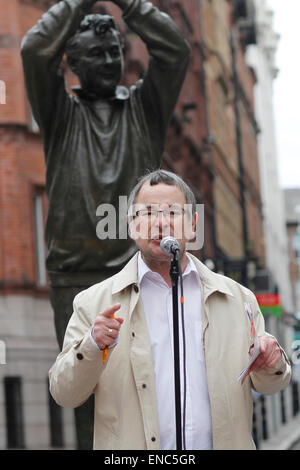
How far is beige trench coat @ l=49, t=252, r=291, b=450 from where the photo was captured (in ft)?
11.5

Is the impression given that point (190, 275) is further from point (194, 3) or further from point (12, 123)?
point (194, 3)

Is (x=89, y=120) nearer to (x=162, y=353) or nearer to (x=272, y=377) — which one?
(x=162, y=353)

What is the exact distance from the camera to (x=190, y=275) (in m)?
3.76

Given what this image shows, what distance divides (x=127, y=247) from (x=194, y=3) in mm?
33581

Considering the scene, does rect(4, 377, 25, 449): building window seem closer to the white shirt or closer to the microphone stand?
the white shirt

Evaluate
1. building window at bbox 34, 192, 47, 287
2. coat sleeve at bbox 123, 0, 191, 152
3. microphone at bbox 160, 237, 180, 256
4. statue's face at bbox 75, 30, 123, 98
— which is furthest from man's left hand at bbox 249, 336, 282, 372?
building window at bbox 34, 192, 47, 287

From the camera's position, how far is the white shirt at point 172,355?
3.54 metres

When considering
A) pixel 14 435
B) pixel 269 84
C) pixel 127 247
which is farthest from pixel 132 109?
pixel 269 84

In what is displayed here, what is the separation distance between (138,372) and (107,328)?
308 millimetres

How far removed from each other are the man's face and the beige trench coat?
5.5 inches

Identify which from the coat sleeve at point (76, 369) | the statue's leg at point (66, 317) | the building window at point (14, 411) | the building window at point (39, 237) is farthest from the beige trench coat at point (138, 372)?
the building window at point (39, 237)

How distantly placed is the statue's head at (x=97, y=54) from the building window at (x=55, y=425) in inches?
567

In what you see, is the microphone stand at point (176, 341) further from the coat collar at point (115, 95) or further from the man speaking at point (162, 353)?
the coat collar at point (115, 95)

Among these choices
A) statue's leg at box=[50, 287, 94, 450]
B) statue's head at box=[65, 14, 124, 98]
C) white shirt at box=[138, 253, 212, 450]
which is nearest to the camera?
white shirt at box=[138, 253, 212, 450]
